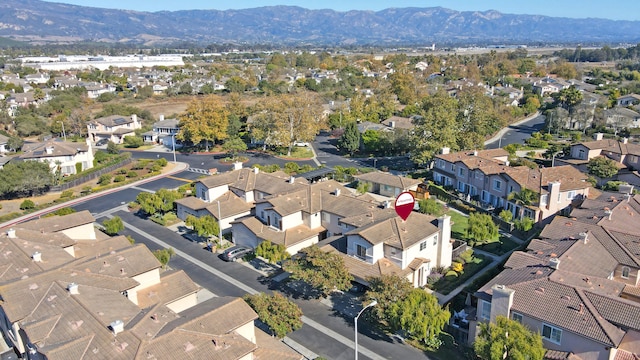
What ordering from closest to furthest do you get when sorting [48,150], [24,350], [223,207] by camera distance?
[24,350]
[223,207]
[48,150]

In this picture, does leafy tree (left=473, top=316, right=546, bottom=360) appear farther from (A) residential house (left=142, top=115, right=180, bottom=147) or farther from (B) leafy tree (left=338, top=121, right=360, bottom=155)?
(A) residential house (left=142, top=115, right=180, bottom=147)

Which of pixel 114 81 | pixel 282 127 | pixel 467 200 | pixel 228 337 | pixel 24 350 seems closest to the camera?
pixel 228 337

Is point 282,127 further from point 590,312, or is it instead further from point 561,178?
point 590,312

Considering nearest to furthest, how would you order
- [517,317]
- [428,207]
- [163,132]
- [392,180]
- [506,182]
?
1. [517,317]
2. [428,207]
3. [506,182]
4. [392,180]
5. [163,132]

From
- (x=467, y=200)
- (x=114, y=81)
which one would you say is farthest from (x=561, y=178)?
(x=114, y=81)

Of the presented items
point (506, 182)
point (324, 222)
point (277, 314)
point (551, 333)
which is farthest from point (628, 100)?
point (277, 314)

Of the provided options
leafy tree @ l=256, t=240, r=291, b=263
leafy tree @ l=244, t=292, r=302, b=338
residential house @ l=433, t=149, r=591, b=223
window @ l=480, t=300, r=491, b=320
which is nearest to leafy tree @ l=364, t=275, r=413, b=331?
window @ l=480, t=300, r=491, b=320

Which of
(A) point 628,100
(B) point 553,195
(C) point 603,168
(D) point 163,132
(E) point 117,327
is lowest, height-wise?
(D) point 163,132

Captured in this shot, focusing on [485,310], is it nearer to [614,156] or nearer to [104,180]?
[614,156]
